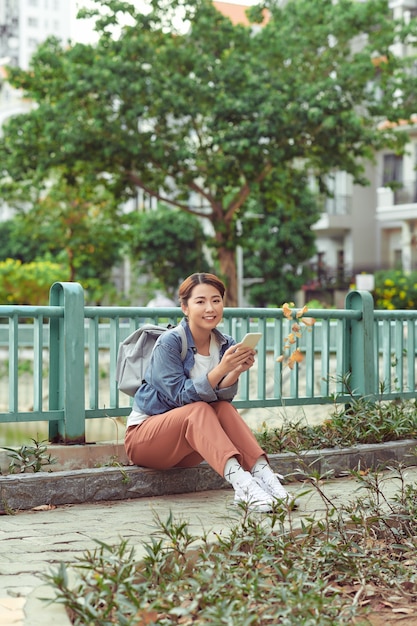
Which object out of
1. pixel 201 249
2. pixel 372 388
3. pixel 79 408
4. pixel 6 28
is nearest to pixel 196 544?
pixel 79 408

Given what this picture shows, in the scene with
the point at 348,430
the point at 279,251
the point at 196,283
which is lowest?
the point at 348,430

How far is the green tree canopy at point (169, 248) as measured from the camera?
35.3 m

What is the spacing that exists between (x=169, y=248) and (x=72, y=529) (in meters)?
30.4

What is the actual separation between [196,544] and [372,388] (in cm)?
381

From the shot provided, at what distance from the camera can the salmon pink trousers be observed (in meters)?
5.40

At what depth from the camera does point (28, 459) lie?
19.3ft

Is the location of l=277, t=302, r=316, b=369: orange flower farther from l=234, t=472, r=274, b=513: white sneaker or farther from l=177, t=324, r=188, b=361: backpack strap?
l=234, t=472, r=274, b=513: white sneaker

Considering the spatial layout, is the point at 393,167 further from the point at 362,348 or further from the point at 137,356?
the point at 137,356

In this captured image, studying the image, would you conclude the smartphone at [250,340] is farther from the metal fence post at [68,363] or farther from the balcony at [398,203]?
the balcony at [398,203]

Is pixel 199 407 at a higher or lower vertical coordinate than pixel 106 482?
higher

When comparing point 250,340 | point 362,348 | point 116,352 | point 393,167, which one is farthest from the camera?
point 393,167

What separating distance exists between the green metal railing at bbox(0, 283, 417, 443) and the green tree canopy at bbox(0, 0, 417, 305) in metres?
14.7

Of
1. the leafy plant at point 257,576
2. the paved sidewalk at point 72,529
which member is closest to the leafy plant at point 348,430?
the paved sidewalk at point 72,529

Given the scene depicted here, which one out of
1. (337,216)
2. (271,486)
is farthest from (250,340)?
(337,216)
